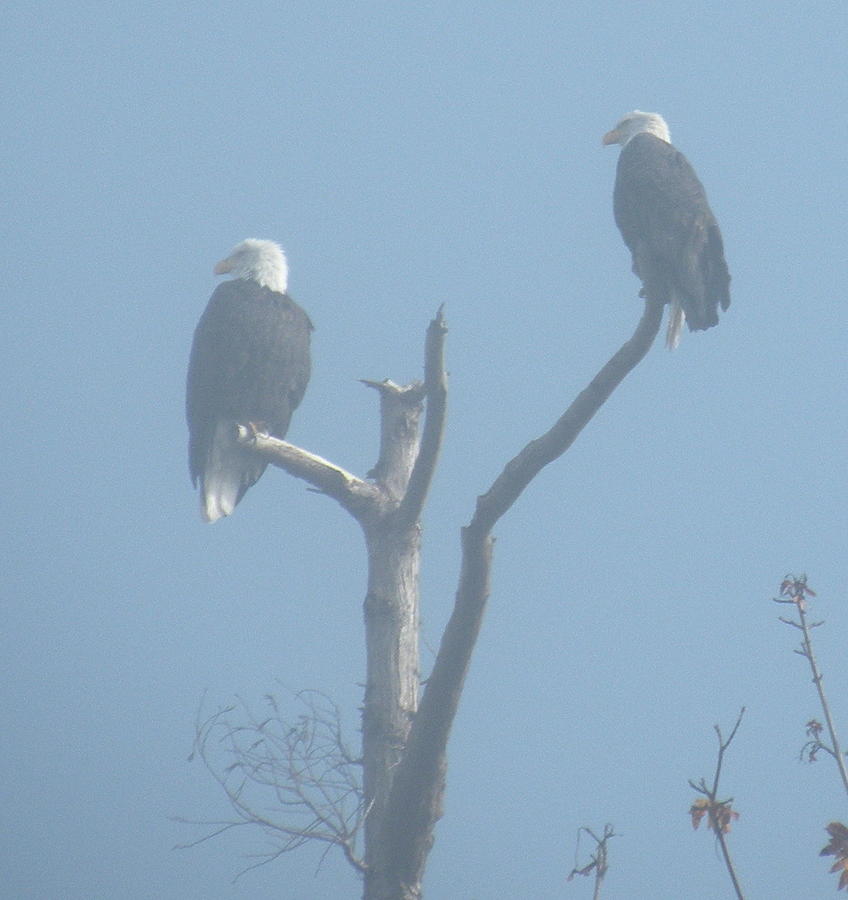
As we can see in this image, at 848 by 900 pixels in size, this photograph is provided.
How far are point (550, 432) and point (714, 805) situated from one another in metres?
1.71

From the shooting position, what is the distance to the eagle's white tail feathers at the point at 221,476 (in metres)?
6.14

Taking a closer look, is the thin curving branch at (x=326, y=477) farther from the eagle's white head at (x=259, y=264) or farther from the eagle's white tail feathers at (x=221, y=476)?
the eagle's white head at (x=259, y=264)

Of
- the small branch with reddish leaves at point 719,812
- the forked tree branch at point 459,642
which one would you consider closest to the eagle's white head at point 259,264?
the forked tree branch at point 459,642

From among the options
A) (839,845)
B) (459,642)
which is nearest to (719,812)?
(839,845)

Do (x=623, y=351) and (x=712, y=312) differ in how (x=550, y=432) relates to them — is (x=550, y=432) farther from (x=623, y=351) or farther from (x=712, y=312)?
(x=712, y=312)

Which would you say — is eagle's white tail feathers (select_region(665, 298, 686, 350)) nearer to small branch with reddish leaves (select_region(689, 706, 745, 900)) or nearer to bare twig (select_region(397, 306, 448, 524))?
bare twig (select_region(397, 306, 448, 524))

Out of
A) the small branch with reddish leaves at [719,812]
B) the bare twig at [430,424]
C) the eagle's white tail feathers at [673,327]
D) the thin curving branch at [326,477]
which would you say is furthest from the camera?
the eagle's white tail feathers at [673,327]

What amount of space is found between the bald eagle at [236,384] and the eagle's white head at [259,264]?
34cm

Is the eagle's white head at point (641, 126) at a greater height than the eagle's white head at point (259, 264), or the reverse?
the eagle's white head at point (641, 126)

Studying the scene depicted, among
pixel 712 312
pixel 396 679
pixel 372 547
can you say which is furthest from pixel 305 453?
pixel 712 312

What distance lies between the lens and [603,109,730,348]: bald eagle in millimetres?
4941

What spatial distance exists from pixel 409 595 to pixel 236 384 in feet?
6.95

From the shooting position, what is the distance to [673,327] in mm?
5367

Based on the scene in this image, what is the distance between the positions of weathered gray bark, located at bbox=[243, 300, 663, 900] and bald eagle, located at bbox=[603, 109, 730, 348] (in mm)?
899
